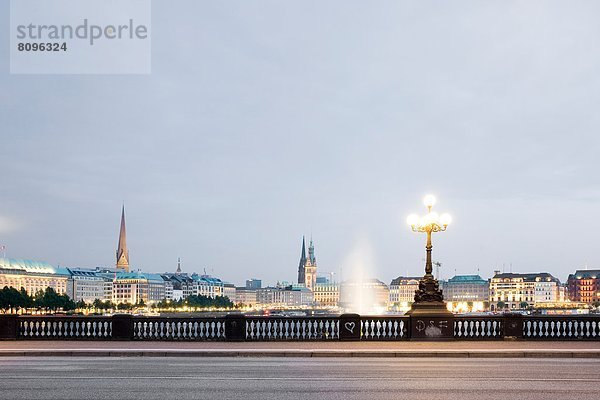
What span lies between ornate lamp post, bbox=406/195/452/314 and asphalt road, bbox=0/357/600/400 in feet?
26.8

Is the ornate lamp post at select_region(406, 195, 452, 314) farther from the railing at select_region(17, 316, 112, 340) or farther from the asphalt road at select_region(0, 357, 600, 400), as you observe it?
the railing at select_region(17, 316, 112, 340)

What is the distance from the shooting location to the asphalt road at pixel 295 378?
50.8 feet

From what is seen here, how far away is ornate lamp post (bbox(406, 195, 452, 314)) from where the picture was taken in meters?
31.8

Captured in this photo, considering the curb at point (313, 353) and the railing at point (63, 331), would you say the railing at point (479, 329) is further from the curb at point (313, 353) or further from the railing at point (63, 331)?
the railing at point (63, 331)

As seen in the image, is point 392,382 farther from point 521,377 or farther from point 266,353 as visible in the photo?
point 266,353

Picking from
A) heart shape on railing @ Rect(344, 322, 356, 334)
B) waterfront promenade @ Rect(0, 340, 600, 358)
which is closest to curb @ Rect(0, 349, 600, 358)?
waterfront promenade @ Rect(0, 340, 600, 358)

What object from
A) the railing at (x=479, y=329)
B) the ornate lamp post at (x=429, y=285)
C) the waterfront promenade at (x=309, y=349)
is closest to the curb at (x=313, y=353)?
the waterfront promenade at (x=309, y=349)

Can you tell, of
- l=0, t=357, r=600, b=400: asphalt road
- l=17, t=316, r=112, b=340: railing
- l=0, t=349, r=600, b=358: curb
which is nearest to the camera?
l=0, t=357, r=600, b=400: asphalt road

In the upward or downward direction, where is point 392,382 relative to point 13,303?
upward

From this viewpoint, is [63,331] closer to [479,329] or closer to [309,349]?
[309,349]

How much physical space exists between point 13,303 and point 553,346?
187331 millimetres

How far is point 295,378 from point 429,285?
15077mm

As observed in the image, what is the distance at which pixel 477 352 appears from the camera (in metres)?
24.9

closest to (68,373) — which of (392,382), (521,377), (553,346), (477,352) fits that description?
(392,382)
